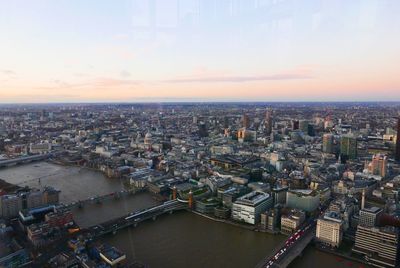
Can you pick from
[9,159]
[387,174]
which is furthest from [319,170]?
[9,159]

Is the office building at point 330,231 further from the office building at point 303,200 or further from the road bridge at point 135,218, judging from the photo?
the road bridge at point 135,218

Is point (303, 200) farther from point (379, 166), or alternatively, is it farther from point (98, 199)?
point (98, 199)

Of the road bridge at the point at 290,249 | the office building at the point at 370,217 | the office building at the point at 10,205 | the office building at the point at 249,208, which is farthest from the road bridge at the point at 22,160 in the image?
the office building at the point at 370,217

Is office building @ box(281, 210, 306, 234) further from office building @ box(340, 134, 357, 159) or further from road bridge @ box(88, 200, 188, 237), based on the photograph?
office building @ box(340, 134, 357, 159)

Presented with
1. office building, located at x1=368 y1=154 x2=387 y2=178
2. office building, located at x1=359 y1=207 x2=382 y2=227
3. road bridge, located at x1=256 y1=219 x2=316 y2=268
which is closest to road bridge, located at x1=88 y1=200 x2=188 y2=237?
road bridge, located at x1=256 y1=219 x2=316 y2=268

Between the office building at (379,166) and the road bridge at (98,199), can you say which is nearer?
the road bridge at (98,199)
